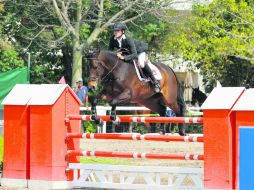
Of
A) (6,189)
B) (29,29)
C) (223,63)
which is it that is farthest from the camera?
(223,63)

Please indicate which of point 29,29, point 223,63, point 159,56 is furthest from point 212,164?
point 159,56

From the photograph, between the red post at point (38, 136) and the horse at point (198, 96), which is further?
the horse at point (198, 96)

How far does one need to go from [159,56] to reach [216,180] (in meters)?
33.3

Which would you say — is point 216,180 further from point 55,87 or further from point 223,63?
point 223,63

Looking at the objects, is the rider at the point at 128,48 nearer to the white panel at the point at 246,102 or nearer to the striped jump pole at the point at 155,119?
the striped jump pole at the point at 155,119

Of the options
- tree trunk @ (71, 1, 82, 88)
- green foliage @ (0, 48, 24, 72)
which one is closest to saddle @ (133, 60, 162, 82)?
tree trunk @ (71, 1, 82, 88)

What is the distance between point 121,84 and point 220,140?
3.56 m

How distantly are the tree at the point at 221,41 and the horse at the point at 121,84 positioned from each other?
1957 centimetres

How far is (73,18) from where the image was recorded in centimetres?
3550

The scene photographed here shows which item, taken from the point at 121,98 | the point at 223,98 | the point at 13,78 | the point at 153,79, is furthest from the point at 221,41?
the point at 223,98

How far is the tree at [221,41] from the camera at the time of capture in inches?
1444

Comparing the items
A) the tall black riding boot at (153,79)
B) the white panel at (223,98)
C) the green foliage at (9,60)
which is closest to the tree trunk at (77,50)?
the green foliage at (9,60)

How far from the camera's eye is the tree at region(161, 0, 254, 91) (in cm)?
3669

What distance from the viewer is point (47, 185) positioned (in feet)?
44.6
